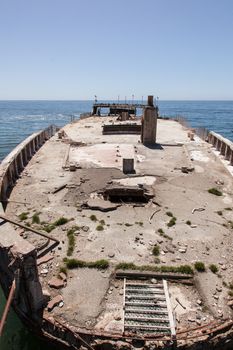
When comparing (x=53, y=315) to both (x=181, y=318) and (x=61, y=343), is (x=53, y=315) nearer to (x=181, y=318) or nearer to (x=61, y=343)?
(x=61, y=343)

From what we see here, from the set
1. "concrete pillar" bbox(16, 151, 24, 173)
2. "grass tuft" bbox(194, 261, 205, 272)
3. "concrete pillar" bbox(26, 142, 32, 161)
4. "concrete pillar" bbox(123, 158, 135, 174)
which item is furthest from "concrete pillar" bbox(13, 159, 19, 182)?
"grass tuft" bbox(194, 261, 205, 272)

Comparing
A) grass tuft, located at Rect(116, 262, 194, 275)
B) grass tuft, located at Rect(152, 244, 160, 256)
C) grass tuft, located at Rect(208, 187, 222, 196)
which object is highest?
grass tuft, located at Rect(208, 187, 222, 196)

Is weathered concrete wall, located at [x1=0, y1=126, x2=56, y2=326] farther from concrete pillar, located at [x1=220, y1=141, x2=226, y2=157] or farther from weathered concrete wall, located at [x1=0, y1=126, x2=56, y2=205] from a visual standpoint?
concrete pillar, located at [x1=220, y1=141, x2=226, y2=157]

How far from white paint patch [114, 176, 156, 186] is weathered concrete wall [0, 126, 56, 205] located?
575cm

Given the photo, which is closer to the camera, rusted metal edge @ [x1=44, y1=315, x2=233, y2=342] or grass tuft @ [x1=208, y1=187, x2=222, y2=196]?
rusted metal edge @ [x1=44, y1=315, x2=233, y2=342]

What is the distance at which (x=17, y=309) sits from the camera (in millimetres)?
7941

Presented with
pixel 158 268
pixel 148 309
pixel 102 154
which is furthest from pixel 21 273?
pixel 102 154

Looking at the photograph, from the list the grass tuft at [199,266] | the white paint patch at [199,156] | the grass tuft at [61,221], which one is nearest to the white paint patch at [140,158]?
the white paint patch at [199,156]

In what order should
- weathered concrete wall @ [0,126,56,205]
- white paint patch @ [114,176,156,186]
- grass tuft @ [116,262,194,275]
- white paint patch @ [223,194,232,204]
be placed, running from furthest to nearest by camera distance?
1. white paint patch @ [114,176,156,186]
2. weathered concrete wall @ [0,126,56,205]
3. white paint patch @ [223,194,232,204]
4. grass tuft @ [116,262,194,275]

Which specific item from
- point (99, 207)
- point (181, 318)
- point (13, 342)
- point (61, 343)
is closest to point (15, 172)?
point (99, 207)

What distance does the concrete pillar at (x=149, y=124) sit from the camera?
25.2 metres

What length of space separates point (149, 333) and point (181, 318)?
0.94 meters

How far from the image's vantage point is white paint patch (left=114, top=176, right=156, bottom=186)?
16.2 metres

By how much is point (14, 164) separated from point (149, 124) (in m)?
12.3
